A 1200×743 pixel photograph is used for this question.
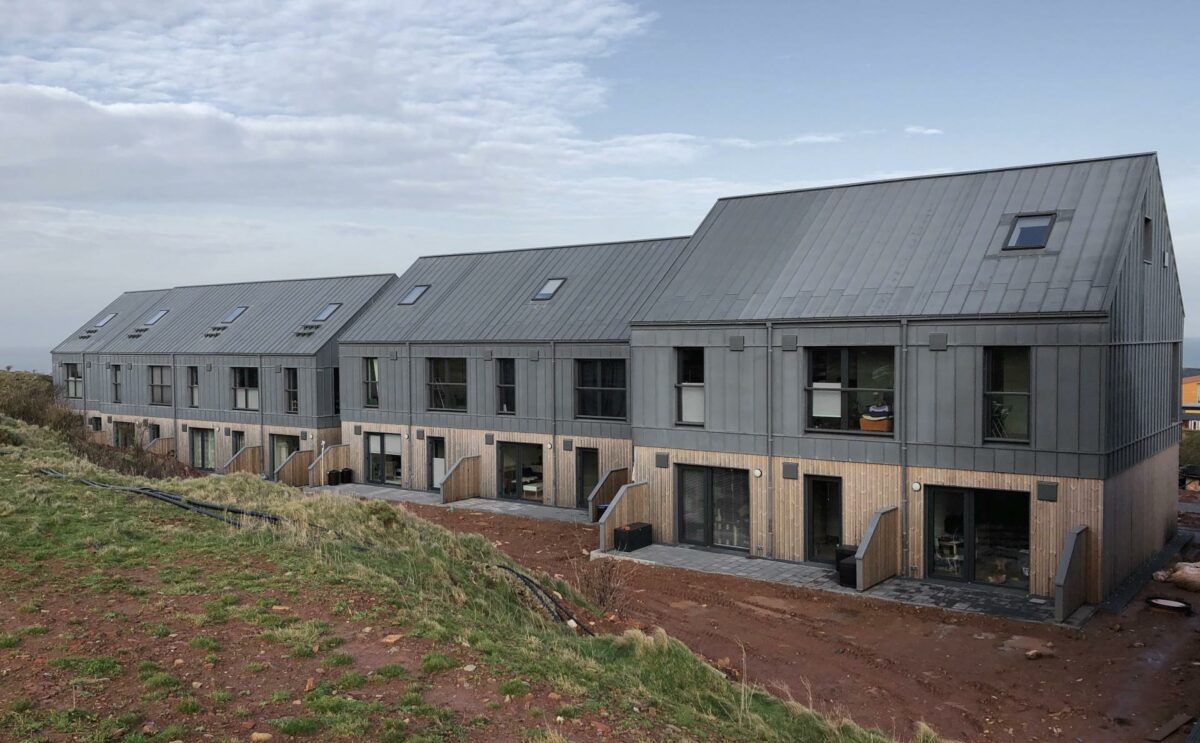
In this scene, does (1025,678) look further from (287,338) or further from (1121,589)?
(287,338)

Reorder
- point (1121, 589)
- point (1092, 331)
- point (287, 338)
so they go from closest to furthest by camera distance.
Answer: point (1092, 331), point (1121, 589), point (287, 338)

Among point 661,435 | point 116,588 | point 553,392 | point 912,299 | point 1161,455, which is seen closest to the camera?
point 116,588

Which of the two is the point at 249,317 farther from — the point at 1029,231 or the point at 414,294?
the point at 1029,231

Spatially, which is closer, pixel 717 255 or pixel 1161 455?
pixel 1161 455

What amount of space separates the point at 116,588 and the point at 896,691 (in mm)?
9785

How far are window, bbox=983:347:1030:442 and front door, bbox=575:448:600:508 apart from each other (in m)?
11.4

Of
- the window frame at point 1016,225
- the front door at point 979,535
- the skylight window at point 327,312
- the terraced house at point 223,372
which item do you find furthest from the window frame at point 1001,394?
the skylight window at point 327,312

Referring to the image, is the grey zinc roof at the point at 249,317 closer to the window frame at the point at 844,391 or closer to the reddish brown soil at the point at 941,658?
the window frame at the point at 844,391

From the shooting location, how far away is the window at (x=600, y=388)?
2442 cm

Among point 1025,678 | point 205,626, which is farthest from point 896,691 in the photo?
point 205,626

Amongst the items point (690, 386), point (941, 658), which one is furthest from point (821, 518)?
point (941, 658)

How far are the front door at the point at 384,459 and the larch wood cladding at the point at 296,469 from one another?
2.31m

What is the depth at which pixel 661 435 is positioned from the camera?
20406 mm

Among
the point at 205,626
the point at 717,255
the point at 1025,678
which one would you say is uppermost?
the point at 717,255
